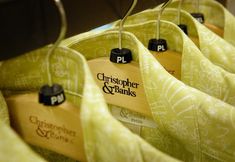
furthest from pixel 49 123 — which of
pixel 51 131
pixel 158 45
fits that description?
pixel 158 45

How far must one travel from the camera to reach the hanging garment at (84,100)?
418 mm

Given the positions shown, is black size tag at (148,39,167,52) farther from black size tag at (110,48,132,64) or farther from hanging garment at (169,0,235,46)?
hanging garment at (169,0,235,46)

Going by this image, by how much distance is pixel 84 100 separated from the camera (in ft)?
1.45

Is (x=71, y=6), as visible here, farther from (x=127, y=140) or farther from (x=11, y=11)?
(x=127, y=140)

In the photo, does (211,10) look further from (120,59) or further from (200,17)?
(120,59)

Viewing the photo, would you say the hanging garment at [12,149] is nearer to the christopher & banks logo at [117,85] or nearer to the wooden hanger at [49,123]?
the wooden hanger at [49,123]

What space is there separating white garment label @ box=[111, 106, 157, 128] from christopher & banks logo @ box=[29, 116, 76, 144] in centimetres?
19

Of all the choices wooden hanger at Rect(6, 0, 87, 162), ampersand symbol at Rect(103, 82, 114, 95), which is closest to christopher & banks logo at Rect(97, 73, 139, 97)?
ampersand symbol at Rect(103, 82, 114, 95)

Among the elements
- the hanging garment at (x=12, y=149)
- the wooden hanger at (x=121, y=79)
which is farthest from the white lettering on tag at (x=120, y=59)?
the hanging garment at (x=12, y=149)

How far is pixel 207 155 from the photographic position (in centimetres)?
53

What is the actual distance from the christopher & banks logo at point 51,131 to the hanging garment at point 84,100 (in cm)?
5

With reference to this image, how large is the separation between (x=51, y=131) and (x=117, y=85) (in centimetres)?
15

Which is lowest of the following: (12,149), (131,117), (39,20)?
(131,117)

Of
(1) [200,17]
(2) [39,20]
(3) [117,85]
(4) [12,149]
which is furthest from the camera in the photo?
(1) [200,17]
